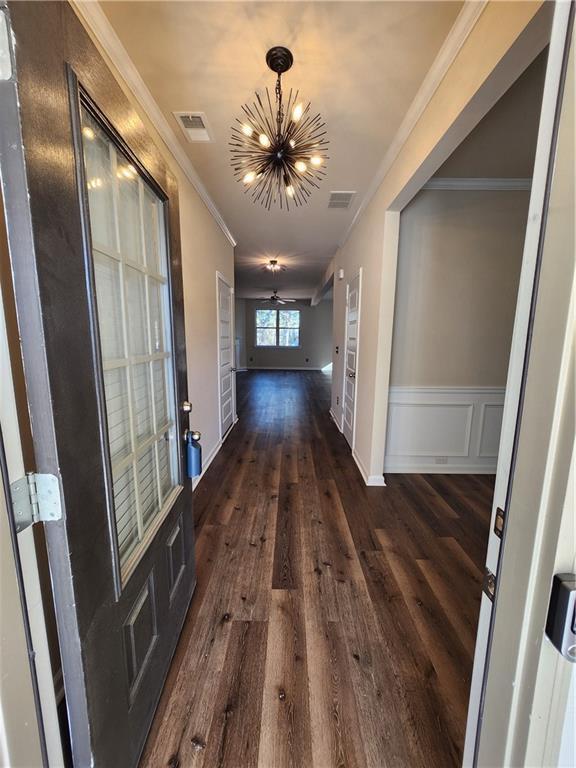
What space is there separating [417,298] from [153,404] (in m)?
2.61

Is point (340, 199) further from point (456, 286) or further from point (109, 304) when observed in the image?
point (109, 304)

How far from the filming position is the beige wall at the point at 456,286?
9.16 feet

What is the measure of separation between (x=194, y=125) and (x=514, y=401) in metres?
2.54

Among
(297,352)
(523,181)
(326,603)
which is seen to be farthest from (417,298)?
(297,352)

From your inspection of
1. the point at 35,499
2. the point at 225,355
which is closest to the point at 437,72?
the point at 35,499

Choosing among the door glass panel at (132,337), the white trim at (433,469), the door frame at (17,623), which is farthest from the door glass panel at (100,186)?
the white trim at (433,469)

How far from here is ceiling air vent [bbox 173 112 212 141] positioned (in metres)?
1.98

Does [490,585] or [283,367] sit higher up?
[490,585]

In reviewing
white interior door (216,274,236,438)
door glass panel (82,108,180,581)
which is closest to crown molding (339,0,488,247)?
door glass panel (82,108,180,581)

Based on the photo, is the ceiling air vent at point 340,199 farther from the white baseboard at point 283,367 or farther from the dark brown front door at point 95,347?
the white baseboard at point 283,367

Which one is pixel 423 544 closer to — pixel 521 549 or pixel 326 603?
pixel 326 603

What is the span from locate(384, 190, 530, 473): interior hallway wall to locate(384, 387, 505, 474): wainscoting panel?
10mm

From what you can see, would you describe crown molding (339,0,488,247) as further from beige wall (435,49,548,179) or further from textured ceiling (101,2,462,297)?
beige wall (435,49,548,179)

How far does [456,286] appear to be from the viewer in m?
2.91
